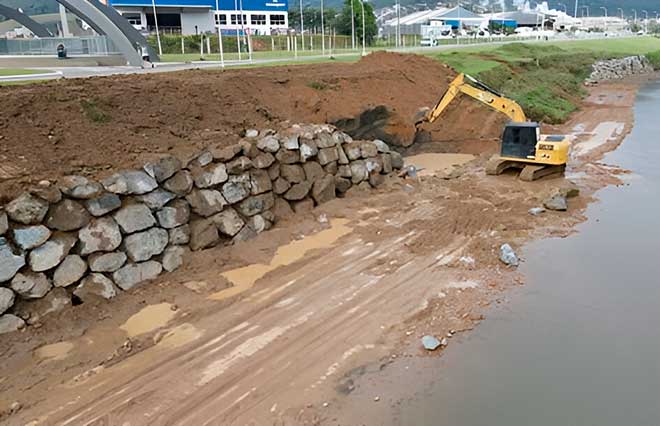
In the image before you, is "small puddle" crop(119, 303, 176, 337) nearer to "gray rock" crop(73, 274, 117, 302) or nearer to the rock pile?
"gray rock" crop(73, 274, 117, 302)

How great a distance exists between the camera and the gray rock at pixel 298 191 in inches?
536

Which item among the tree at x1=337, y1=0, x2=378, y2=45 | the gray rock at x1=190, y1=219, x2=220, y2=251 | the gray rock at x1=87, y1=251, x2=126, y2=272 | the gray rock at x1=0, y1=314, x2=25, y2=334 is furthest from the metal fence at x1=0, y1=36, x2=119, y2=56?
the tree at x1=337, y1=0, x2=378, y2=45

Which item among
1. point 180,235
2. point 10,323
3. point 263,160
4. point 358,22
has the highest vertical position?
point 358,22

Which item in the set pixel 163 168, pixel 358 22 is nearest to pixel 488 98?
pixel 163 168

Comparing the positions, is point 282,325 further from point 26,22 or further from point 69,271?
point 26,22

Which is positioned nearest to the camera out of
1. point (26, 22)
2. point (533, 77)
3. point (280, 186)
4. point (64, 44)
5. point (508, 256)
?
point (508, 256)

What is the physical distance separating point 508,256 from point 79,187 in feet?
27.3

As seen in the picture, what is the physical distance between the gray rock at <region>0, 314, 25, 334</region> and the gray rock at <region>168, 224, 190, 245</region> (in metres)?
3.00

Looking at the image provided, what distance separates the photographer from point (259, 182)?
12.7 m

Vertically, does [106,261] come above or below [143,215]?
below

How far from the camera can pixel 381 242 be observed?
12.6 metres

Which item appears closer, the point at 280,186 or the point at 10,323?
the point at 10,323

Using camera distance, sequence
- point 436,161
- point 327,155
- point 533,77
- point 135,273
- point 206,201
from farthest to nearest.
→ point 533,77 < point 436,161 < point 327,155 < point 206,201 < point 135,273

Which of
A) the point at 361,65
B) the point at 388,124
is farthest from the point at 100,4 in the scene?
the point at 388,124
